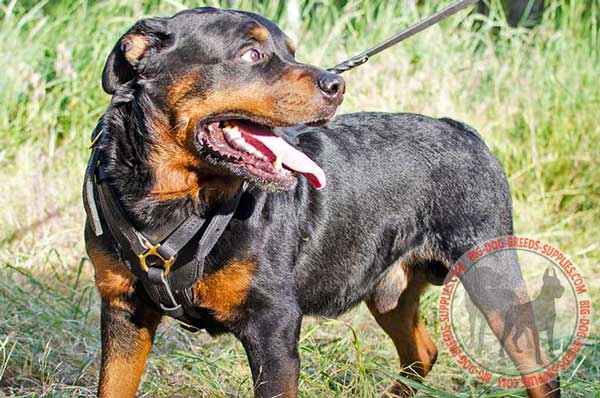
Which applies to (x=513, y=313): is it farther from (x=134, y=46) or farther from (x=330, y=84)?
(x=134, y=46)

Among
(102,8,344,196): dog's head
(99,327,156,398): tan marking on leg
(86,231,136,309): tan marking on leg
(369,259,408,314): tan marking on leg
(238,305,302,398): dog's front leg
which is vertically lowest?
(369,259,408,314): tan marking on leg

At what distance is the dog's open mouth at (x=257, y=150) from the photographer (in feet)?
10.7

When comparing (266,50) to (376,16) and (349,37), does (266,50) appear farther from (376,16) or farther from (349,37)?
(376,16)

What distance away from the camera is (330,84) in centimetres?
321

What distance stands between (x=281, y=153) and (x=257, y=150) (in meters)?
0.09

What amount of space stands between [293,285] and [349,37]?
192 inches

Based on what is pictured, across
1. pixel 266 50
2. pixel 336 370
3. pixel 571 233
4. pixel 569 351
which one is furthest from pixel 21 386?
pixel 571 233

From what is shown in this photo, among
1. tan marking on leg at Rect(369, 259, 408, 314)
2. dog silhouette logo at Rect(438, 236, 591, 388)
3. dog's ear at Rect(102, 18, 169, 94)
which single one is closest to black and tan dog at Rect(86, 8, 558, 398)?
dog's ear at Rect(102, 18, 169, 94)

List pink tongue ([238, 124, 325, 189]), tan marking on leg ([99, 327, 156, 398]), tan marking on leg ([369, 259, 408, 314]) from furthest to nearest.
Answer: tan marking on leg ([369, 259, 408, 314]), tan marking on leg ([99, 327, 156, 398]), pink tongue ([238, 124, 325, 189])

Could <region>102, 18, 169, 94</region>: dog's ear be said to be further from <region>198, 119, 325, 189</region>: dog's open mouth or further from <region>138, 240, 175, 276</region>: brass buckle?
<region>138, 240, 175, 276</region>: brass buckle

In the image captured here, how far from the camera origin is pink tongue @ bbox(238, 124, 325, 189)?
11.0 feet

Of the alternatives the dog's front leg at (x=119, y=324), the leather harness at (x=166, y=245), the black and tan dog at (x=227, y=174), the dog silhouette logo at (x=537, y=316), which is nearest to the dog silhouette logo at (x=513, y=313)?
the dog silhouette logo at (x=537, y=316)

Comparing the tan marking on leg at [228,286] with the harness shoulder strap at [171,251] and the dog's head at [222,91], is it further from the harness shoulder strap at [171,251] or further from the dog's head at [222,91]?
the dog's head at [222,91]

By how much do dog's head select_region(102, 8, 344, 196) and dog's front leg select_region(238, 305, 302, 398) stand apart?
0.50 metres
